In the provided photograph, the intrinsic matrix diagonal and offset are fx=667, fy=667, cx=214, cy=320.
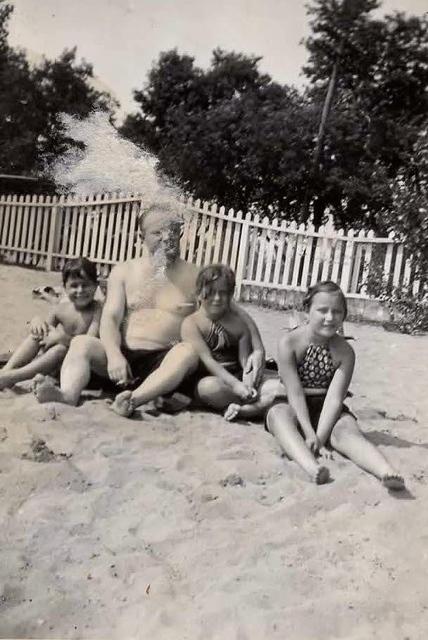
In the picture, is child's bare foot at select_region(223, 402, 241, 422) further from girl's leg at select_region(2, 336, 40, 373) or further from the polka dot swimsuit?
girl's leg at select_region(2, 336, 40, 373)

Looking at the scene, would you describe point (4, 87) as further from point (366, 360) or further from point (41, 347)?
point (366, 360)

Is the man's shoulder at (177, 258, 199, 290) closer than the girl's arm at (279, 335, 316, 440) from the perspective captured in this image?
No

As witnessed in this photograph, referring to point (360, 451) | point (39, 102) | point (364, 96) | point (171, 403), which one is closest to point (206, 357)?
point (171, 403)

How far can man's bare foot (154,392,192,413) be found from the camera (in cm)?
221

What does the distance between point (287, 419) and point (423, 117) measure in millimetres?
1722

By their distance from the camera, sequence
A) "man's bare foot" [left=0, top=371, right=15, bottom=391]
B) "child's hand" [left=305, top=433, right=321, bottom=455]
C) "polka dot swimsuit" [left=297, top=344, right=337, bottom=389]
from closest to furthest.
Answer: "child's hand" [left=305, top=433, right=321, bottom=455]
"polka dot swimsuit" [left=297, top=344, right=337, bottom=389]
"man's bare foot" [left=0, top=371, right=15, bottom=391]

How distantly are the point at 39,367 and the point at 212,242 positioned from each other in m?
1.52

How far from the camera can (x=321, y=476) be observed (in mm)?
1708

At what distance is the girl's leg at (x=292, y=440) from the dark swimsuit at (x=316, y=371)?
67 mm

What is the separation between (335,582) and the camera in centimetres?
134

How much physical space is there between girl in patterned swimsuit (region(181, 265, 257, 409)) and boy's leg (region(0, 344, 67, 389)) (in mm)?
469

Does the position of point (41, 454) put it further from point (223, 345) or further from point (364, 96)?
point (364, 96)

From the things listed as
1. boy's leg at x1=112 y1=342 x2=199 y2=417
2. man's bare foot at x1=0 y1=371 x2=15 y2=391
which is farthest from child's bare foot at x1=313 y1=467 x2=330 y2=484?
man's bare foot at x1=0 y1=371 x2=15 y2=391

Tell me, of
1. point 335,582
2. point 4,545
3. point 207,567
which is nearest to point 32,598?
point 4,545
